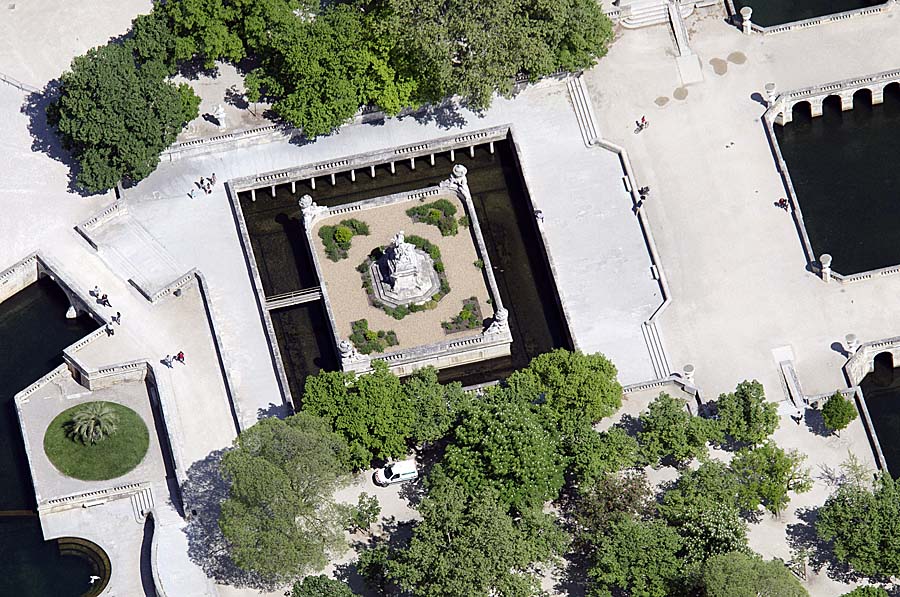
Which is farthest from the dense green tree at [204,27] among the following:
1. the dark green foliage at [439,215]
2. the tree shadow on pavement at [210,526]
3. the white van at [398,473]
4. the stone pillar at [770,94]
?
the stone pillar at [770,94]

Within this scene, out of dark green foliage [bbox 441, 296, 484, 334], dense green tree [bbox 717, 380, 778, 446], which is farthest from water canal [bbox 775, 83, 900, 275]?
dark green foliage [bbox 441, 296, 484, 334]

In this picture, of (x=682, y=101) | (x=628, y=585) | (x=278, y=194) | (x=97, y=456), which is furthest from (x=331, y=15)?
(x=628, y=585)

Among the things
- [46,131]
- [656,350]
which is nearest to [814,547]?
[656,350]

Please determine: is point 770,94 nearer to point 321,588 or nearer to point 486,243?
point 486,243

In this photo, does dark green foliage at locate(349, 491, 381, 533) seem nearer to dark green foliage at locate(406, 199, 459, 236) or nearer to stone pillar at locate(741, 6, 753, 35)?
dark green foliage at locate(406, 199, 459, 236)

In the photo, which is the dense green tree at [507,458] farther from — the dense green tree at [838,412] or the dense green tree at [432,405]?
the dense green tree at [838,412]

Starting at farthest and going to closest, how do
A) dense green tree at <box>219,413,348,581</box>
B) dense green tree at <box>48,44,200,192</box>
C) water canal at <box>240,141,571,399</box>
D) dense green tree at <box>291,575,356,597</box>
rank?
dense green tree at <box>48,44,200,192</box> → water canal at <box>240,141,571,399</box> → dense green tree at <box>219,413,348,581</box> → dense green tree at <box>291,575,356,597</box>

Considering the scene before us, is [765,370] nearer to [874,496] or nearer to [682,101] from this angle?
[874,496]
